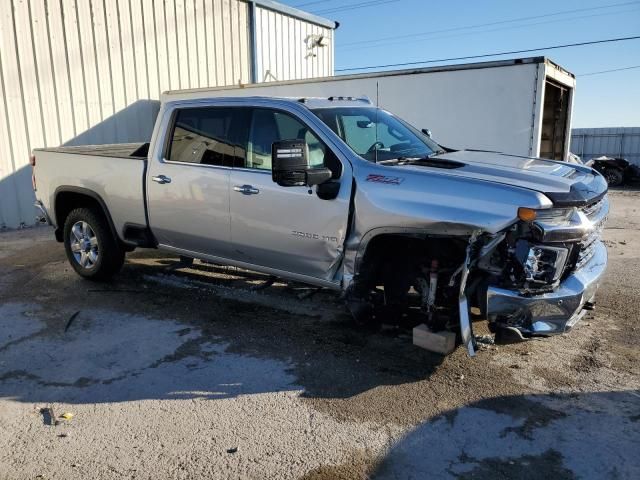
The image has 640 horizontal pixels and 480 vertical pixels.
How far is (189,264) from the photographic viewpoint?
21.1 ft

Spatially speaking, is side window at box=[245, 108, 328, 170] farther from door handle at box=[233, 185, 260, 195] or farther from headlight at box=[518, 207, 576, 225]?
headlight at box=[518, 207, 576, 225]

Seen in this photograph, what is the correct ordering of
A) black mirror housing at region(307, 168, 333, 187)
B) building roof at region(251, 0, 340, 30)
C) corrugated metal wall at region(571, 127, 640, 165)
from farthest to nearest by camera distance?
corrugated metal wall at region(571, 127, 640, 165) → building roof at region(251, 0, 340, 30) → black mirror housing at region(307, 168, 333, 187)

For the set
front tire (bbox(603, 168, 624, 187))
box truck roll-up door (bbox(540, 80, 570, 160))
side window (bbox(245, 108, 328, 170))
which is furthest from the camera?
front tire (bbox(603, 168, 624, 187))

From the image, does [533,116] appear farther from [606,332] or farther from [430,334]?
[430,334]

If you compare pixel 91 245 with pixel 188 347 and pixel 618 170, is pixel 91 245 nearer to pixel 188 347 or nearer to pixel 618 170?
pixel 188 347

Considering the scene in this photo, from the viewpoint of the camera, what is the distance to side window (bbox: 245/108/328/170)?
4.52 meters

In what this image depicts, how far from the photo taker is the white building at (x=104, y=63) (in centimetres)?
1029

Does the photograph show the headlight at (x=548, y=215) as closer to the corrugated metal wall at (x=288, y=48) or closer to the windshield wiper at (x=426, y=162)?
the windshield wiper at (x=426, y=162)

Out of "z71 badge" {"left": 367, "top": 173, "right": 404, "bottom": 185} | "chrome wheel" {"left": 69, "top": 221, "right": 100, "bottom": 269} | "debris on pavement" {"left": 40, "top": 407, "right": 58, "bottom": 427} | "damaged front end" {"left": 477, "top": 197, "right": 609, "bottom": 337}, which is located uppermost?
"z71 badge" {"left": 367, "top": 173, "right": 404, "bottom": 185}

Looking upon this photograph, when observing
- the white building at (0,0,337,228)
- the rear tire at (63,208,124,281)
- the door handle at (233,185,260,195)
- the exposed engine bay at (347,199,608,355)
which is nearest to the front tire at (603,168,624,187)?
the white building at (0,0,337,228)

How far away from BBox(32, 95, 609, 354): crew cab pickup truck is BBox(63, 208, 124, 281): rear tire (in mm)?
24

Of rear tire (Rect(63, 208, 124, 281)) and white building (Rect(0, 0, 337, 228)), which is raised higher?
white building (Rect(0, 0, 337, 228))

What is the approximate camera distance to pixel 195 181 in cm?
498

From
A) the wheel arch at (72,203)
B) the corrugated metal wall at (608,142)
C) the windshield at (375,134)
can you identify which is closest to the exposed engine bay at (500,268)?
the windshield at (375,134)
